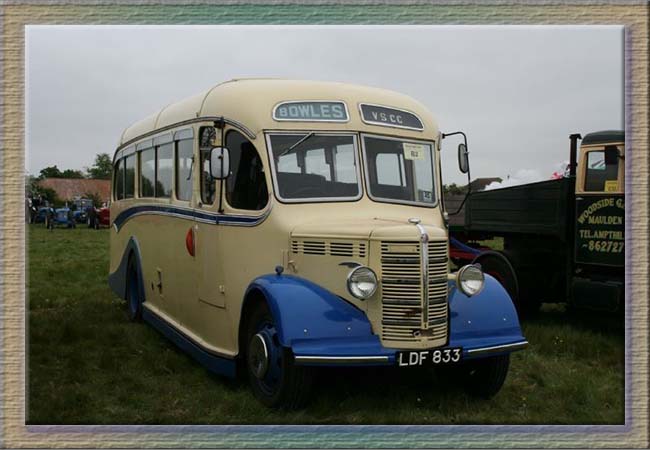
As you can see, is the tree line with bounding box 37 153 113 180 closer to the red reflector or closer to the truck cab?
the red reflector

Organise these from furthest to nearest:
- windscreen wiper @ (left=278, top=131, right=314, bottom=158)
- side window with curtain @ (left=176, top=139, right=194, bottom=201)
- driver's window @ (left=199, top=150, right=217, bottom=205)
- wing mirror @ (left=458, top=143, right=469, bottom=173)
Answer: side window with curtain @ (left=176, top=139, right=194, bottom=201) < wing mirror @ (left=458, top=143, right=469, bottom=173) < driver's window @ (left=199, top=150, right=217, bottom=205) < windscreen wiper @ (left=278, top=131, right=314, bottom=158)

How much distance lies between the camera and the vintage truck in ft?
27.6

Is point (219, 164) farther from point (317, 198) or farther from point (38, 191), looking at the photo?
point (38, 191)

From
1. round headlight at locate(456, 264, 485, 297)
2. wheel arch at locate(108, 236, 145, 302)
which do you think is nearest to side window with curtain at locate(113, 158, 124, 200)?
wheel arch at locate(108, 236, 145, 302)

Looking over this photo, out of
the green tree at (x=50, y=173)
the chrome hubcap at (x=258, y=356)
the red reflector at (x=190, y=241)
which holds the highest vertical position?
the green tree at (x=50, y=173)

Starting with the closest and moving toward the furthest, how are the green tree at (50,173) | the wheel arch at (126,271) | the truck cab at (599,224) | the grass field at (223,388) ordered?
1. the green tree at (50,173)
2. the grass field at (223,388)
3. the truck cab at (599,224)
4. the wheel arch at (126,271)

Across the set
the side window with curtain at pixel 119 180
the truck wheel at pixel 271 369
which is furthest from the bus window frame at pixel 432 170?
the side window with curtain at pixel 119 180

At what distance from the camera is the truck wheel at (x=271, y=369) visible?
5164mm

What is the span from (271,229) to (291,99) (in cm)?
112

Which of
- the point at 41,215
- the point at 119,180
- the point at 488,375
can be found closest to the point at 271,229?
the point at 41,215

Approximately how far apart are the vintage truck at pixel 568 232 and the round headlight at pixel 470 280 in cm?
274

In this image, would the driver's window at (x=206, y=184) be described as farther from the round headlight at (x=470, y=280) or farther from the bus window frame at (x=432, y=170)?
the round headlight at (x=470, y=280)

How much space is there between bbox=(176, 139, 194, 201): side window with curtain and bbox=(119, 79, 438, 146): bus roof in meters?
0.57

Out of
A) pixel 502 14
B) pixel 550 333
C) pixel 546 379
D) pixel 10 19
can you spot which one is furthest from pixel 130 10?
pixel 550 333
